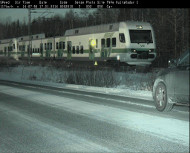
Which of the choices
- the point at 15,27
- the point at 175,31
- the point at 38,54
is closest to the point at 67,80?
the point at 38,54

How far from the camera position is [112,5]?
24.4 meters

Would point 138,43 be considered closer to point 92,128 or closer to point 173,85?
point 173,85

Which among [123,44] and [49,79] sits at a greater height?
[123,44]

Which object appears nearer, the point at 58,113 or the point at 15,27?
the point at 58,113

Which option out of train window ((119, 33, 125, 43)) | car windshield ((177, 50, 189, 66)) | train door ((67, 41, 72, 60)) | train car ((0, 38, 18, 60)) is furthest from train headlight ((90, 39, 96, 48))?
train car ((0, 38, 18, 60))

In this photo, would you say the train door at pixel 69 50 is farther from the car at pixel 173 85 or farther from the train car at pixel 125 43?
the car at pixel 173 85

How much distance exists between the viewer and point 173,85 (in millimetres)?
9102

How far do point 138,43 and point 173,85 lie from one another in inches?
797

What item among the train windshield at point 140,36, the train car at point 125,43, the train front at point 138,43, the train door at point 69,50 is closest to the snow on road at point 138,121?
the train front at point 138,43

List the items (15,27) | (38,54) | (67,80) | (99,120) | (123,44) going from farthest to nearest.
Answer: (15,27) → (38,54) → (123,44) → (67,80) → (99,120)

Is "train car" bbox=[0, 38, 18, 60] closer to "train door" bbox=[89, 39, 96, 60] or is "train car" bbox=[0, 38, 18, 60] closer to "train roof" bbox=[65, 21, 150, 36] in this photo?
"train roof" bbox=[65, 21, 150, 36]

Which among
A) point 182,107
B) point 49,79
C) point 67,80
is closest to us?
point 182,107

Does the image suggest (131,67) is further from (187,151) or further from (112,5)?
(187,151)

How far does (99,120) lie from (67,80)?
1451 centimetres
